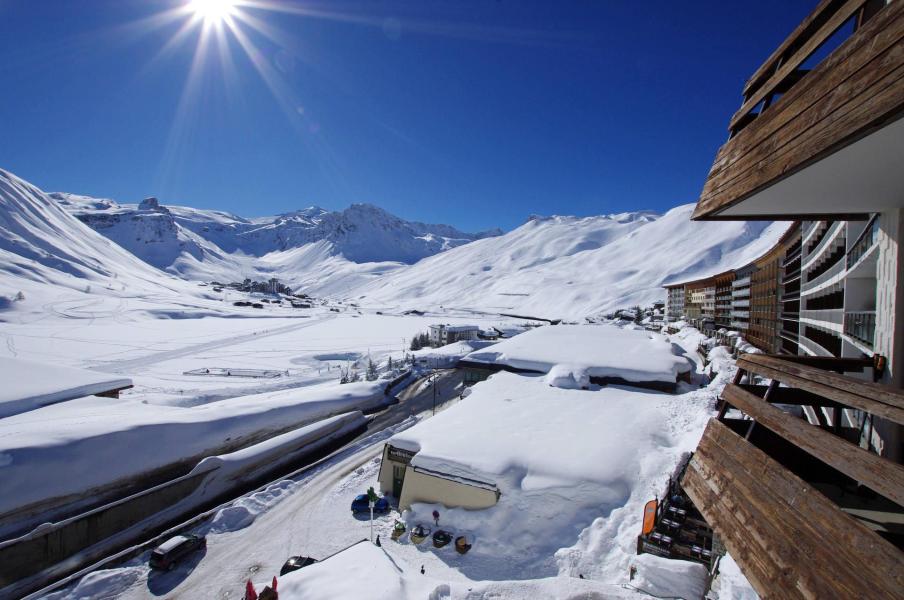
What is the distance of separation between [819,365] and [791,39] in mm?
3174

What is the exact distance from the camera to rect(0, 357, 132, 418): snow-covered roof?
24378 mm

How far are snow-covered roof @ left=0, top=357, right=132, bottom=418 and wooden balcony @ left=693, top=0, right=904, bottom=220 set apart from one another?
3267cm

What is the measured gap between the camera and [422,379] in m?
49.7

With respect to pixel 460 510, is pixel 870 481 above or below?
above

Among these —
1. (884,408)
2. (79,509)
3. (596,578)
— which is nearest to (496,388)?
(596,578)

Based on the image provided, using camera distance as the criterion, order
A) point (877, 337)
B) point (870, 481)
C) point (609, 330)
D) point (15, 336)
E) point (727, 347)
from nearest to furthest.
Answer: point (870, 481), point (877, 337), point (727, 347), point (609, 330), point (15, 336)

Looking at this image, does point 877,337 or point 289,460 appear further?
point 289,460

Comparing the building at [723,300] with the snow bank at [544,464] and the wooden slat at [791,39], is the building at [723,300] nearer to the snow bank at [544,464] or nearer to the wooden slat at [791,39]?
the snow bank at [544,464]

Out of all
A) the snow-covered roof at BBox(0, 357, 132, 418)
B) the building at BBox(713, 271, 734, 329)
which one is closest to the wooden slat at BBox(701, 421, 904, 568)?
the snow-covered roof at BBox(0, 357, 132, 418)

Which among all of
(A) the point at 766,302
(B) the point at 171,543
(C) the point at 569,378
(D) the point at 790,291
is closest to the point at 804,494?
(B) the point at 171,543

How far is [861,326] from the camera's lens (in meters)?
8.95

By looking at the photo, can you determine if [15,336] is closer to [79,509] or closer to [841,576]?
[79,509]

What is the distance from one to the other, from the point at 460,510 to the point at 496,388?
578 inches

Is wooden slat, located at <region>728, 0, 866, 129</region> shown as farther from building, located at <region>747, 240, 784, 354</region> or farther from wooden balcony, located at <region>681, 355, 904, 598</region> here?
building, located at <region>747, 240, 784, 354</region>
